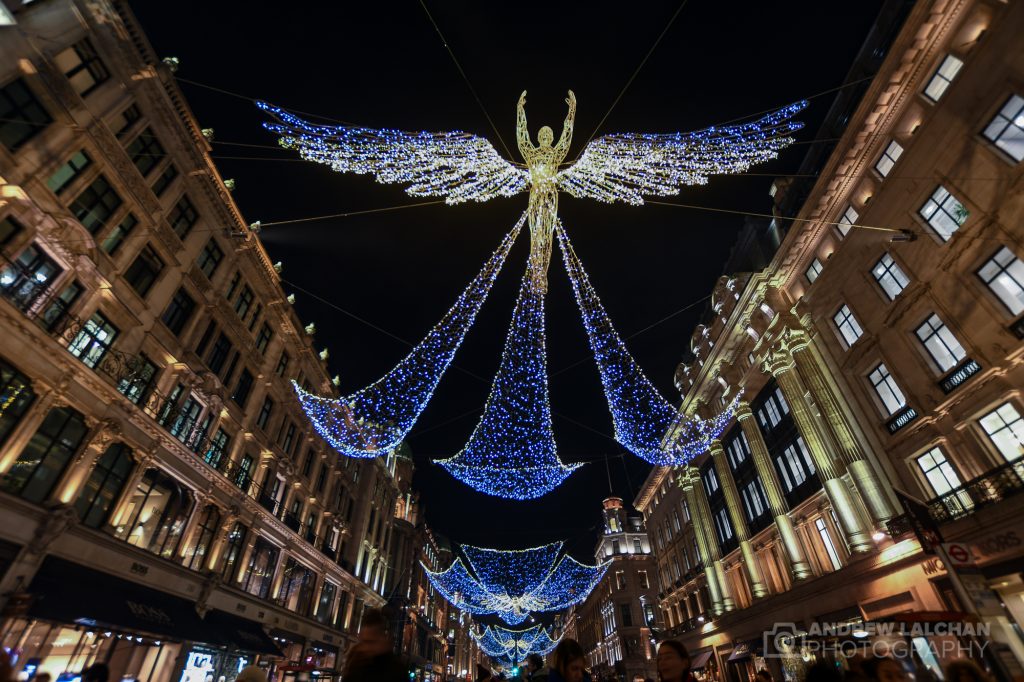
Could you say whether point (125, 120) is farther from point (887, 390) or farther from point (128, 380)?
point (887, 390)

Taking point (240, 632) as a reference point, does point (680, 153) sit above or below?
Answer: above

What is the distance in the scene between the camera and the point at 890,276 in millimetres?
16953

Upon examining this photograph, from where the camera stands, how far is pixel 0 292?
1056cm

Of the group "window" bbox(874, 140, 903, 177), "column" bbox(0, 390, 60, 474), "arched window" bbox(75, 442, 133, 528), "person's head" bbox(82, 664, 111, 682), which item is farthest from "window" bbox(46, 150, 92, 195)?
"window" bbox(874, 140, 903, 177)

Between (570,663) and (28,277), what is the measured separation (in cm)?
1458

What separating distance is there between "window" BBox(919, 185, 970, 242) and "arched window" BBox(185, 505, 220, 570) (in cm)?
2671

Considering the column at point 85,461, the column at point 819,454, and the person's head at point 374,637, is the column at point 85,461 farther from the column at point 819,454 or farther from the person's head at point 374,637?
the column at point 819,454

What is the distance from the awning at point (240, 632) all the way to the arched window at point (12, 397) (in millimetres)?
9395

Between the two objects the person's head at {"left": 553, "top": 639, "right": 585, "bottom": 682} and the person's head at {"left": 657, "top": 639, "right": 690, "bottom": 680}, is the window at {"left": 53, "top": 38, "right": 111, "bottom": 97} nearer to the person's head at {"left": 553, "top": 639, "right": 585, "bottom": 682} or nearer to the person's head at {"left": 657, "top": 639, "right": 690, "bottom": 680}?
the person's head at {"left": 553, "top": 639, "right": 585, "bottom": 682}

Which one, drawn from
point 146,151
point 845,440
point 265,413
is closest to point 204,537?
point 265,413

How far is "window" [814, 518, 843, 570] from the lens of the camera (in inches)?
781

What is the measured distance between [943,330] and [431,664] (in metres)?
56.8

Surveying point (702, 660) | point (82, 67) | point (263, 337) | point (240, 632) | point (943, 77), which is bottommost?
point (702, 660)

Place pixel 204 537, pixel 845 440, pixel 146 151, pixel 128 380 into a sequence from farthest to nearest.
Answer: pixel 845 440 → pixel 204 537 → pixel 146 151 → pixel 128 380
